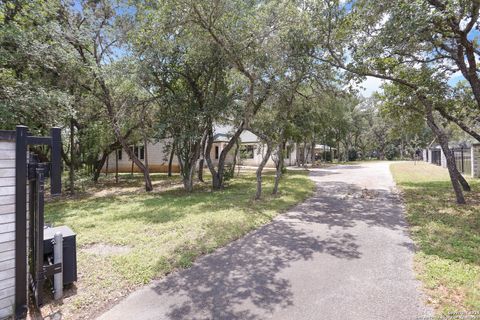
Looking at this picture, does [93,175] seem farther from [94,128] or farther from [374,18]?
[374,18]

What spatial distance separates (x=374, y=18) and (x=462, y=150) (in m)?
14.0

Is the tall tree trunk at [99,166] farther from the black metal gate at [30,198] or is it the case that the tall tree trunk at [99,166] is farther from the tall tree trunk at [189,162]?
the black metal gate at [30,198]

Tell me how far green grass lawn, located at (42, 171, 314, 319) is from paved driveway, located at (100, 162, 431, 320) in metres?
0.33

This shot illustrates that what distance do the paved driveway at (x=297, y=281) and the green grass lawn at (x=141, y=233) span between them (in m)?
0.33

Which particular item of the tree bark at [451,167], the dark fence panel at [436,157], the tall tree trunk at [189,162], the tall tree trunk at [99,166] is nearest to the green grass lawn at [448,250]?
the tree bark at [451,167]

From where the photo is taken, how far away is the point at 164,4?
6613 millimetres

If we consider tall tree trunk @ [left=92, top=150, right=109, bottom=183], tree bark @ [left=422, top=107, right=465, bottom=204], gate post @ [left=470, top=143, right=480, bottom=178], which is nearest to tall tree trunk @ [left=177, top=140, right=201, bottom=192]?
tall tree trunk @ [left=92, top=150, right=109, bottom=183]

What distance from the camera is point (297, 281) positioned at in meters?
3.42

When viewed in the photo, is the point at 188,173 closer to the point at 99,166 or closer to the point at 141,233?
the point at 141,233

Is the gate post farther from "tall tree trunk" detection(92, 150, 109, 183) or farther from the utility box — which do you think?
"tall tree trunk" detection(92, 150, 109, 183)

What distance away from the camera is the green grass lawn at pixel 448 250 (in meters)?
2.98

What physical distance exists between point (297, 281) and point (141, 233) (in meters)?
3.47

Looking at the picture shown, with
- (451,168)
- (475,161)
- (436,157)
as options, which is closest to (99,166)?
(451,168)

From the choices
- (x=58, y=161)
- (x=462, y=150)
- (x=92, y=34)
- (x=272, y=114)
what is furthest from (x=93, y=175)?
(x=462, y=150)
